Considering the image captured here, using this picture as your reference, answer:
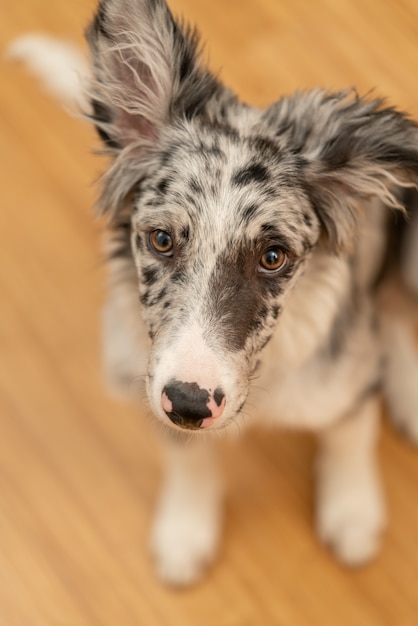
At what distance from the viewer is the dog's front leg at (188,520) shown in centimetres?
263

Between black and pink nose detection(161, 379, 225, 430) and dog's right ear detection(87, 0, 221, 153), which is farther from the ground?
dog's right ear detection(87, 0, 221, 153)

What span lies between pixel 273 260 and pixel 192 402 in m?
0.36

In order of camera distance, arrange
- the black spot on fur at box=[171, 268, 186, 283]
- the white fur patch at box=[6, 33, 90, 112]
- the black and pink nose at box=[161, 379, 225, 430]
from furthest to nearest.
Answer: the white fur patch at box=[6, 33, 90, 112] < the black spot on fur at box=[171, 268, 186, 283] < the black and pink nose at box=[161, 379, 225, 430]

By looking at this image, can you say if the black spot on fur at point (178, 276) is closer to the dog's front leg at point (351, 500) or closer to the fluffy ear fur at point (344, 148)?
the fluffy ear fur at point (344, 148)

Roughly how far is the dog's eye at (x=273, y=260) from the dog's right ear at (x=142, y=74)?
14.3 inches

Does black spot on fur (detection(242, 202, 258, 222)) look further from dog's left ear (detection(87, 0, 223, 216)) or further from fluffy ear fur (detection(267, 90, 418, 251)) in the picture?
dog's left ear (detection(87, 0, 223, 216))

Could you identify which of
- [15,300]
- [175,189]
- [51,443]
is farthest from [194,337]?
[15,300]

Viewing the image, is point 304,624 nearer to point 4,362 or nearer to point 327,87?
point 4,362

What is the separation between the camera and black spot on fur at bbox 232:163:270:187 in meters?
1.78

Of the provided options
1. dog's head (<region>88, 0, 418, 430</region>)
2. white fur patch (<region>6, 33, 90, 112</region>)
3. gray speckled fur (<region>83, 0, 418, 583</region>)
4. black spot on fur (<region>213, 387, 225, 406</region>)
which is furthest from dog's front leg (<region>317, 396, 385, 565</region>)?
white fur patch (<region>6, 33, 90, 112</region>)

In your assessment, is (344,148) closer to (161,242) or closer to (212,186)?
(212,186)

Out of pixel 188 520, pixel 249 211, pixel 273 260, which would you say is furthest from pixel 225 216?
pixel 188 520

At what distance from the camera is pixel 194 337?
1.71 m

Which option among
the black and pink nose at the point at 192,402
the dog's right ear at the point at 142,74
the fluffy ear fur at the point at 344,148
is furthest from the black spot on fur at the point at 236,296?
the dog's right ear at the point at 142,74
